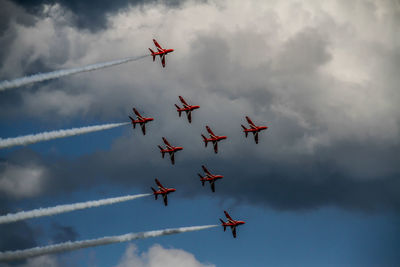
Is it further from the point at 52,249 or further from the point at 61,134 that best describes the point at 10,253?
the point at 61,134

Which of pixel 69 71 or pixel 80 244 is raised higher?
pixel 69 71

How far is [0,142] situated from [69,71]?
24639 millimetres

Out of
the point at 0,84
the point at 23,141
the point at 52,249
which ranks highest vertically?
the point at 0,84

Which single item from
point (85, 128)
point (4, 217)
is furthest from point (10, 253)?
point (85, 128)

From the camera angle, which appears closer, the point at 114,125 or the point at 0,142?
the point at 0,142

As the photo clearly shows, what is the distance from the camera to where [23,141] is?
7407 inches

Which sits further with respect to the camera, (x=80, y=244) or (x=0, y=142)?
(x=80, y=244)

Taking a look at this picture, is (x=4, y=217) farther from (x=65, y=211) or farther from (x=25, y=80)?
(x=25, y=80)

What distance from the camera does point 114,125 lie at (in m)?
199

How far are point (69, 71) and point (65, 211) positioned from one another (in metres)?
33.3

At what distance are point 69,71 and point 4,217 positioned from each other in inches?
1480

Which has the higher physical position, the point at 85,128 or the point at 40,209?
the point at 85,128

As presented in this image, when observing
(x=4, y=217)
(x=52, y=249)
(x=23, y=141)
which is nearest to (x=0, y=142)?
(x=23, y=141)

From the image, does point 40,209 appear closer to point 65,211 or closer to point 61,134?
point 65,211
